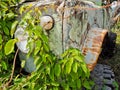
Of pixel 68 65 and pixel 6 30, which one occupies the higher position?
pixel 6 30

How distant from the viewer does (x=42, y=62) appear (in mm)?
2715

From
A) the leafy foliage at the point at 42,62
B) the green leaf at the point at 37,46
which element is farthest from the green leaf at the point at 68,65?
the green leaf at the point at 37,46

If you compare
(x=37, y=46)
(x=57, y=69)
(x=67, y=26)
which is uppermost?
(x=67, y=26)

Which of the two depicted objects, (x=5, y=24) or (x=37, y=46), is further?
(x=5, y=24)

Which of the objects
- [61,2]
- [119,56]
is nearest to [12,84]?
[61,2]

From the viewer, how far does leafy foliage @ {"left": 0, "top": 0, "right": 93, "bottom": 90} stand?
263 centimetres

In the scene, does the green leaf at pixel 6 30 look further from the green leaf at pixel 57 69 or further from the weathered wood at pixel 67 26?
the green leaf at pixel 57 69

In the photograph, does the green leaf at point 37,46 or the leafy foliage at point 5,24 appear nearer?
the green leaf at point 37,46

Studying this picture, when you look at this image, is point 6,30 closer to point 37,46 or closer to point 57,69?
point 37,46

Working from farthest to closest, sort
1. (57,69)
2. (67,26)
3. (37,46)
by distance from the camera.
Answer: (67,26)
(57,69)
(37,46)

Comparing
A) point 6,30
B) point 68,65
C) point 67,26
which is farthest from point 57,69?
point 6,30

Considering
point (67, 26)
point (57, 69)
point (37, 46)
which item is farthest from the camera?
point (67, 26)

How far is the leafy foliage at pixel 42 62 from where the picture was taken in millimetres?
2631

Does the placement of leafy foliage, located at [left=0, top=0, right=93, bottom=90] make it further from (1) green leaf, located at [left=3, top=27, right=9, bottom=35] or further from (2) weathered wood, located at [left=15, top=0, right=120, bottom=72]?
(2) weathered wood, located at [left=15, top=0, right=120, bottom=72]
